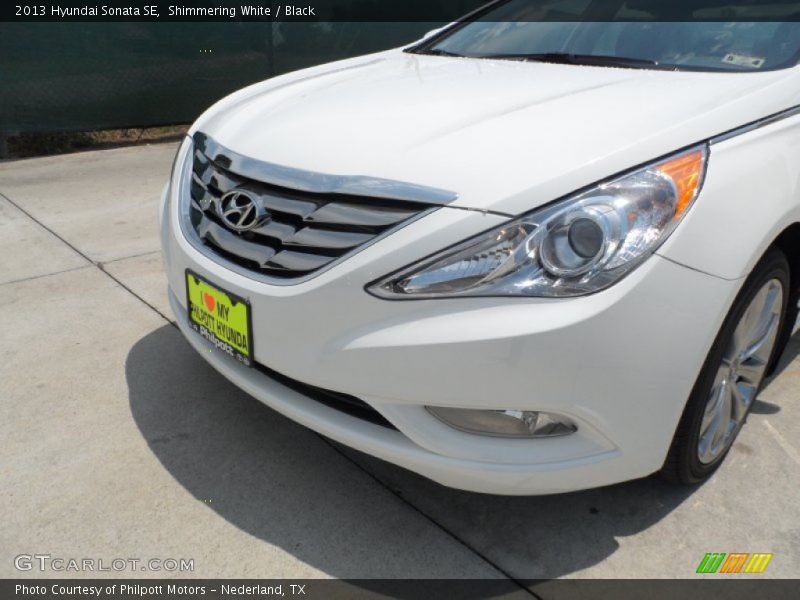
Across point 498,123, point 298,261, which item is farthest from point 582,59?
point 298,261

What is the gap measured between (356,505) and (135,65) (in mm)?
5718

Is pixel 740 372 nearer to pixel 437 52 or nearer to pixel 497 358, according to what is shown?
pixel 497 358

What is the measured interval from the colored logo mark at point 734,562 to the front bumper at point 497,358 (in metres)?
0.33

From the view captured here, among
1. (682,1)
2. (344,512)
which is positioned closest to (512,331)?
(344,512)

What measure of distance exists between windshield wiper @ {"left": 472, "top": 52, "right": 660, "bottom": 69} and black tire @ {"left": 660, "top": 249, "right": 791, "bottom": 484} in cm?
85

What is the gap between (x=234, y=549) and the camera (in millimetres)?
2000

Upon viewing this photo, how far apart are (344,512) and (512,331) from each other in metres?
0.82

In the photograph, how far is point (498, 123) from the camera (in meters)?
2.03

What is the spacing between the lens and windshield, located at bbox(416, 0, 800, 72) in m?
2.50

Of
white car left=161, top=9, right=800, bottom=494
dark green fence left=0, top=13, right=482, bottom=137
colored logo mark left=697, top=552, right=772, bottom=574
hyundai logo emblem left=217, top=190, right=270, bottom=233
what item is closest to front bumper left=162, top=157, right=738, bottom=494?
white car left=161, top=9, right=800, bottom=494

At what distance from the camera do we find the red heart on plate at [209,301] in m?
2.11

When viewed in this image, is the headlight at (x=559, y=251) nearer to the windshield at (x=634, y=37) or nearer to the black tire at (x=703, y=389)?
the black tire at (x=703, y=389)

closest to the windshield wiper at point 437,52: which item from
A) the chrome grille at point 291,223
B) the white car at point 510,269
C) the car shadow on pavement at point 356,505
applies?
the white car at point 510,269

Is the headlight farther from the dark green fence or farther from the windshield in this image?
the dark green fence
